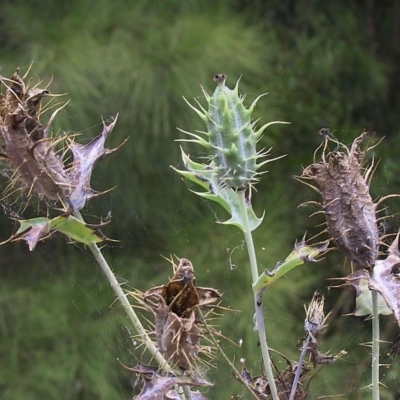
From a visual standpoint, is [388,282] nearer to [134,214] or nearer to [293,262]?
[293,262]

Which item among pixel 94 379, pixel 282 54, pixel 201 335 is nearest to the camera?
pixel 201 335

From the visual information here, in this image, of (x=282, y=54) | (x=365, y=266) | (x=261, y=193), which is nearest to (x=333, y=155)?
(x=365, y=266)

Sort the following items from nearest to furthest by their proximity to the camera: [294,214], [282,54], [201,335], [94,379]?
[201,335], [94,379], [294,214], [282,54]

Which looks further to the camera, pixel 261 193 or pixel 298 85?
pixel 298 85

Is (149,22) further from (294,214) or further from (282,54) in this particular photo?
(294,214)

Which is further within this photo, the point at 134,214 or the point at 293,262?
the point at 134,214

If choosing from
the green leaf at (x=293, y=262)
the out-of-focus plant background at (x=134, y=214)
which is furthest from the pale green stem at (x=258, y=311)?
the out-of-focus plant background at (x=134, y=214)

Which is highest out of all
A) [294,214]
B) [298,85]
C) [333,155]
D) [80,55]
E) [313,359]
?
[333,155]

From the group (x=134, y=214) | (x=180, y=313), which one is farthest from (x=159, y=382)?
(x=134, y=214)
